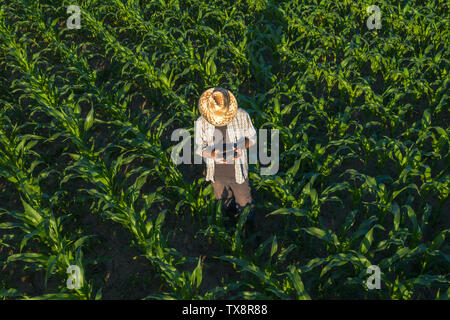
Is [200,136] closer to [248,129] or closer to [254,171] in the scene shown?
[248,129]

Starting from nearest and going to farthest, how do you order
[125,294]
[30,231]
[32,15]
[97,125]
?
[30,231]
[125,294]
[97,125]
[32,15]

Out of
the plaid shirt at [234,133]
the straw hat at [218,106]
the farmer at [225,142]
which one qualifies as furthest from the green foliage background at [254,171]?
the straw hat at [218,106]

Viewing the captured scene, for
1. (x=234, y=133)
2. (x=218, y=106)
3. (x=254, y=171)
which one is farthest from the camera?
(x=254, y=171)

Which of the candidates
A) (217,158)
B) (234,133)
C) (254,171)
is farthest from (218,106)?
(254,171)

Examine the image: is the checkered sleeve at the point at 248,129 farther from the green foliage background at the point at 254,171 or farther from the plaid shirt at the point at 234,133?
the green foliage background at the point at 254,171

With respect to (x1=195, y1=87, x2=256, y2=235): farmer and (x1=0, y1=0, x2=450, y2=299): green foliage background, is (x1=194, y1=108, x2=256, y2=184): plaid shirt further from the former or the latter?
(x1=0, y1=0, x2=450, y2=299): green foliage background

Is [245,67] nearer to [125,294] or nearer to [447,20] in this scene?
[447,20]
